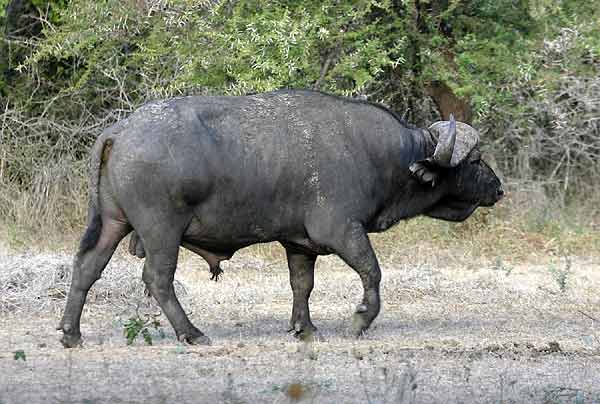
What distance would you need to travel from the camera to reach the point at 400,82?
→ 16953 millimetres

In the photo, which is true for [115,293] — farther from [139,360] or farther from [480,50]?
[480,50]

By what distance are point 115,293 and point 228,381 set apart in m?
4.68

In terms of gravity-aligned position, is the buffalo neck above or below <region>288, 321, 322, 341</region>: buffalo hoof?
above

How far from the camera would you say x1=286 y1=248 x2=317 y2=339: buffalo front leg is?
9.87 m

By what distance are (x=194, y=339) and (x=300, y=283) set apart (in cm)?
134

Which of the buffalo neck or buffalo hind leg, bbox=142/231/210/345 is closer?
buffalo hind leg, bbox=142/231/210/345

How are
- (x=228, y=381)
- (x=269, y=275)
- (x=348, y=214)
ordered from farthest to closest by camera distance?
1. (x=269, y=275)
2. (x=348, y=214)
3. (x=228, y=381)

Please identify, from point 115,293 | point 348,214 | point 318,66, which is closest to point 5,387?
point 348,214

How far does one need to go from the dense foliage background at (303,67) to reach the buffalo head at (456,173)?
4.07 m

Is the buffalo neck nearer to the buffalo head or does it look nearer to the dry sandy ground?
the buffalo head

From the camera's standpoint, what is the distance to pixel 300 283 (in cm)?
998

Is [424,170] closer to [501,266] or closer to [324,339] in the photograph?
[324,339]

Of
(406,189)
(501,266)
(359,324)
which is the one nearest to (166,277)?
(359,324)

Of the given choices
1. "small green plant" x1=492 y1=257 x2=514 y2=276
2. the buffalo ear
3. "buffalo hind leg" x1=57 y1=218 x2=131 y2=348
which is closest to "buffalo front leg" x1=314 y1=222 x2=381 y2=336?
the buffalo ear
